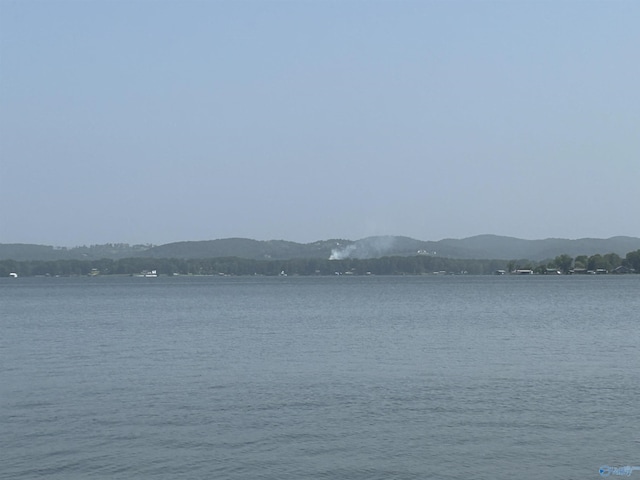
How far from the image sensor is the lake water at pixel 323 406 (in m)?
19.5

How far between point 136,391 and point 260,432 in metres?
8.19

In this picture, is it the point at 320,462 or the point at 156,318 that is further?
the point at 156,318

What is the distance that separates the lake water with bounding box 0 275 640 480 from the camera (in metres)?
19.5

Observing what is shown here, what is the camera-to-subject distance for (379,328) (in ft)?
182

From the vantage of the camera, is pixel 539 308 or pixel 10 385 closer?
pixel 10 385

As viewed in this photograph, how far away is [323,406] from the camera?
25594 mm

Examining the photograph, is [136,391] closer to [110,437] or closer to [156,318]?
[110,437]

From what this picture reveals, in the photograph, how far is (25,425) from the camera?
23578 millimetres

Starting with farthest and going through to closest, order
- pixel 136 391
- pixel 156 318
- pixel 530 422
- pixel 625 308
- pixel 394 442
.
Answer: pixel 625 308, pixel 156 318, pixel 136 391, pixel 530 422, pixel 394 442

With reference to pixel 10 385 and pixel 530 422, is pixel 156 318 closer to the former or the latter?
pixel 10 385

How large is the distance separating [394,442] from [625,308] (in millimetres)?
61760

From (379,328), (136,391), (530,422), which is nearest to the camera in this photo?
(530,422)

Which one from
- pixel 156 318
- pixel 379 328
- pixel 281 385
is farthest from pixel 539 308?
pixel 281 385

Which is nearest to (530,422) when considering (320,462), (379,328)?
(320,462)
